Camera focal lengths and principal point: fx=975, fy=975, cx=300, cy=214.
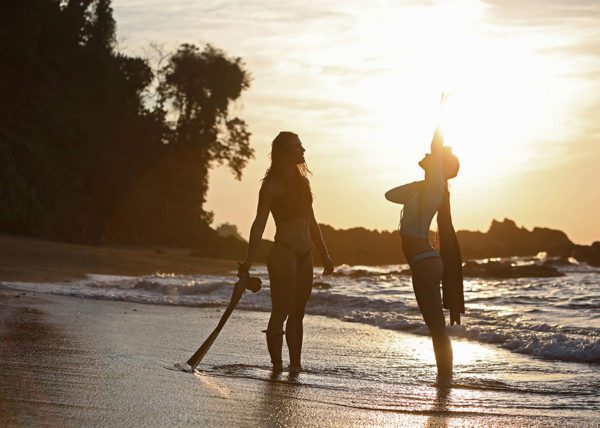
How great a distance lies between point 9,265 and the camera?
Answer: 2425 cm

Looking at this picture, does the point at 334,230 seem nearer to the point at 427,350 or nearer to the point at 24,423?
the point at 427,350

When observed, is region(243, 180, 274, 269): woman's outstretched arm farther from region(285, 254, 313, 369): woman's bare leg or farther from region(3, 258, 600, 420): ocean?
region(3, 258, 600, 420): ocean

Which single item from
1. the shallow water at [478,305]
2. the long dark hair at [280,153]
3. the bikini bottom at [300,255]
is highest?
the long dark hair at [280,153]

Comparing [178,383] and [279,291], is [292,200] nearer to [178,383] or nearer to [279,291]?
[279,291]

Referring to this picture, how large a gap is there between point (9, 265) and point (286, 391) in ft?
63.0

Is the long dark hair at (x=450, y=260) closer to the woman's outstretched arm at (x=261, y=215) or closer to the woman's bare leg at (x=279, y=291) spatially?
the woman's bare leg at (x=279, y=291)

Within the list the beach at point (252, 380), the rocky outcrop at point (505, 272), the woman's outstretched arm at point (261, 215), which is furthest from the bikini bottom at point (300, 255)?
the rocky outcrop at point (505, 272)

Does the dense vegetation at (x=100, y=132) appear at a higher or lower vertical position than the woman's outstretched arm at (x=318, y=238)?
higher

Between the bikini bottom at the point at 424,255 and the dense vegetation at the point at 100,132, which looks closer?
the bikini bottom at the point at 424,255

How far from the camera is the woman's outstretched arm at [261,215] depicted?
7766 mm

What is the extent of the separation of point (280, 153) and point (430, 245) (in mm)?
1433

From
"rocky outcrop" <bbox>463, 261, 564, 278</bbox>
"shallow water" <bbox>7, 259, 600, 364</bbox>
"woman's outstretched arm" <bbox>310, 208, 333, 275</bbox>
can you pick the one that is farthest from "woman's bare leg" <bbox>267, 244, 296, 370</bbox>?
"rocky outcrop" <bbox>463, 261, 564, 278</bbox>

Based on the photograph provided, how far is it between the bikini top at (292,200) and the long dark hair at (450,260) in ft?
3.81

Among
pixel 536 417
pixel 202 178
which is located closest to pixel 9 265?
pixel 536 417
